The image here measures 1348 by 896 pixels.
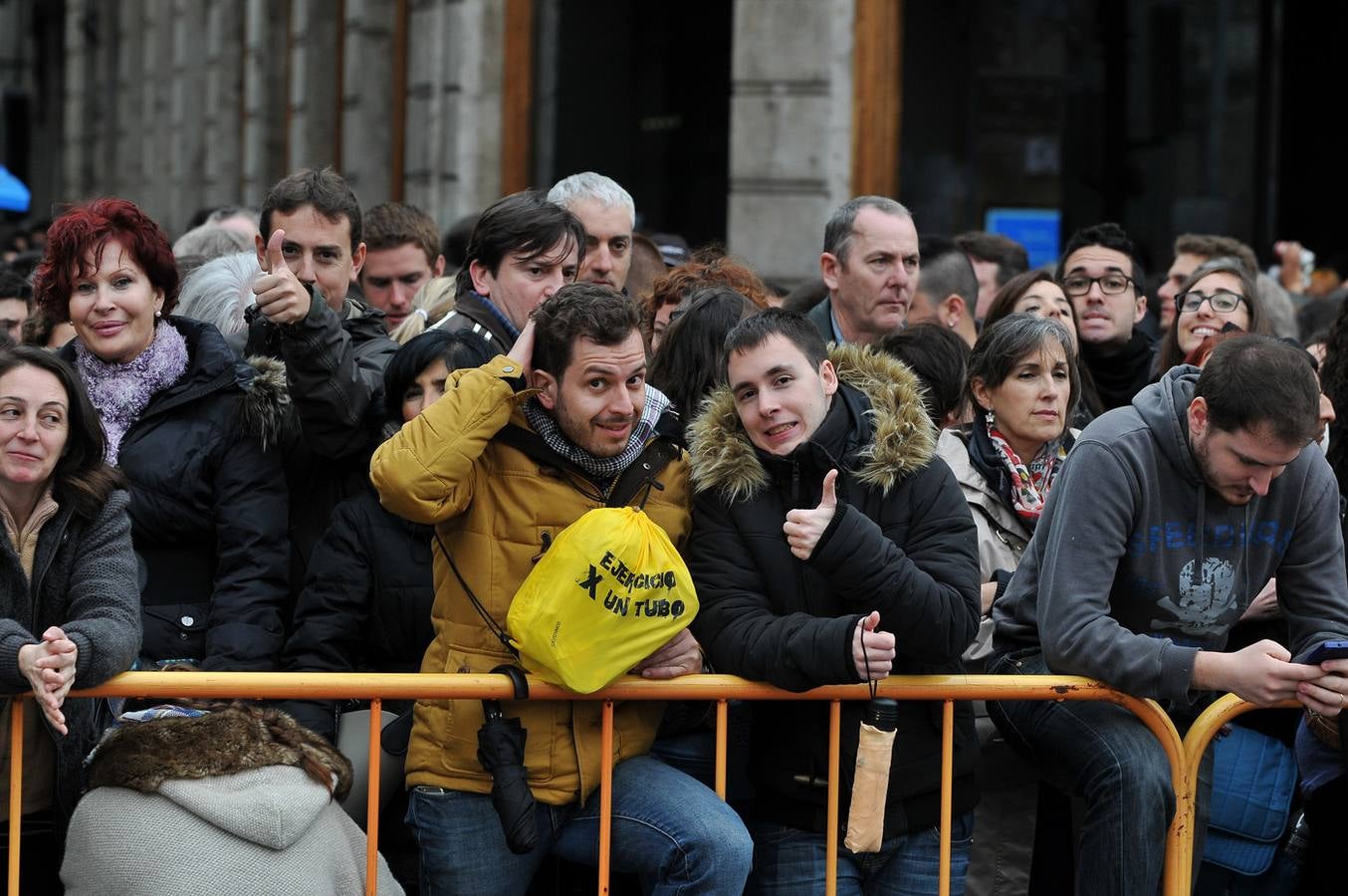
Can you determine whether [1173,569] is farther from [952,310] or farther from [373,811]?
[952,310]

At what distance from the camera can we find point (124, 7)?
27.0 m

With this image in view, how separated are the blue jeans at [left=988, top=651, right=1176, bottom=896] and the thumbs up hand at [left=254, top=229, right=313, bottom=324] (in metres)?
2.28

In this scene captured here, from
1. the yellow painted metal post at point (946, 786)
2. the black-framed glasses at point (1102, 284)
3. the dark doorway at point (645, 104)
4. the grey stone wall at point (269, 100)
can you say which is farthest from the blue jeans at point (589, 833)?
the dark doorway at point (645, 104)

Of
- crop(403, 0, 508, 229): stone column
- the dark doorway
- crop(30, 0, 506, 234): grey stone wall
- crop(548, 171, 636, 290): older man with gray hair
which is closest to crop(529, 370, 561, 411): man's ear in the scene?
crop(548, 171, 636, 290): older man with gray hair

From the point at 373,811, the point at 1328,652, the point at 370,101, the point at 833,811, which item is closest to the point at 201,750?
the point at 373,811

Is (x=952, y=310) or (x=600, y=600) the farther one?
(x=952, y=310)

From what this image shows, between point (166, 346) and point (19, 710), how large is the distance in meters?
1.24

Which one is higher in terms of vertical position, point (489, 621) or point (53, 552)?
point (53, 552)

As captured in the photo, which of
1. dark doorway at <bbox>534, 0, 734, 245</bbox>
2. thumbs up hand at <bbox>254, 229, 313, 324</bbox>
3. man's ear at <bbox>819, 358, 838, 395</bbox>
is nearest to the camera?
man's ear at <bbox>819, 358, 838, 395</bbox>

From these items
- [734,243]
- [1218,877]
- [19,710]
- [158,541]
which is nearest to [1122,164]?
[734,243]

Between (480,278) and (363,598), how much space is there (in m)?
1.10

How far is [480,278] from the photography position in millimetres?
5707

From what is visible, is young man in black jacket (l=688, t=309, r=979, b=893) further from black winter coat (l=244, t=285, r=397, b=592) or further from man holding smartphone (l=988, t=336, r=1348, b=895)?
black winter coat (l=244, t=285, r=397, b=592)

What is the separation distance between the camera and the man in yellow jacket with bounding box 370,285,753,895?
4641 millimetres
